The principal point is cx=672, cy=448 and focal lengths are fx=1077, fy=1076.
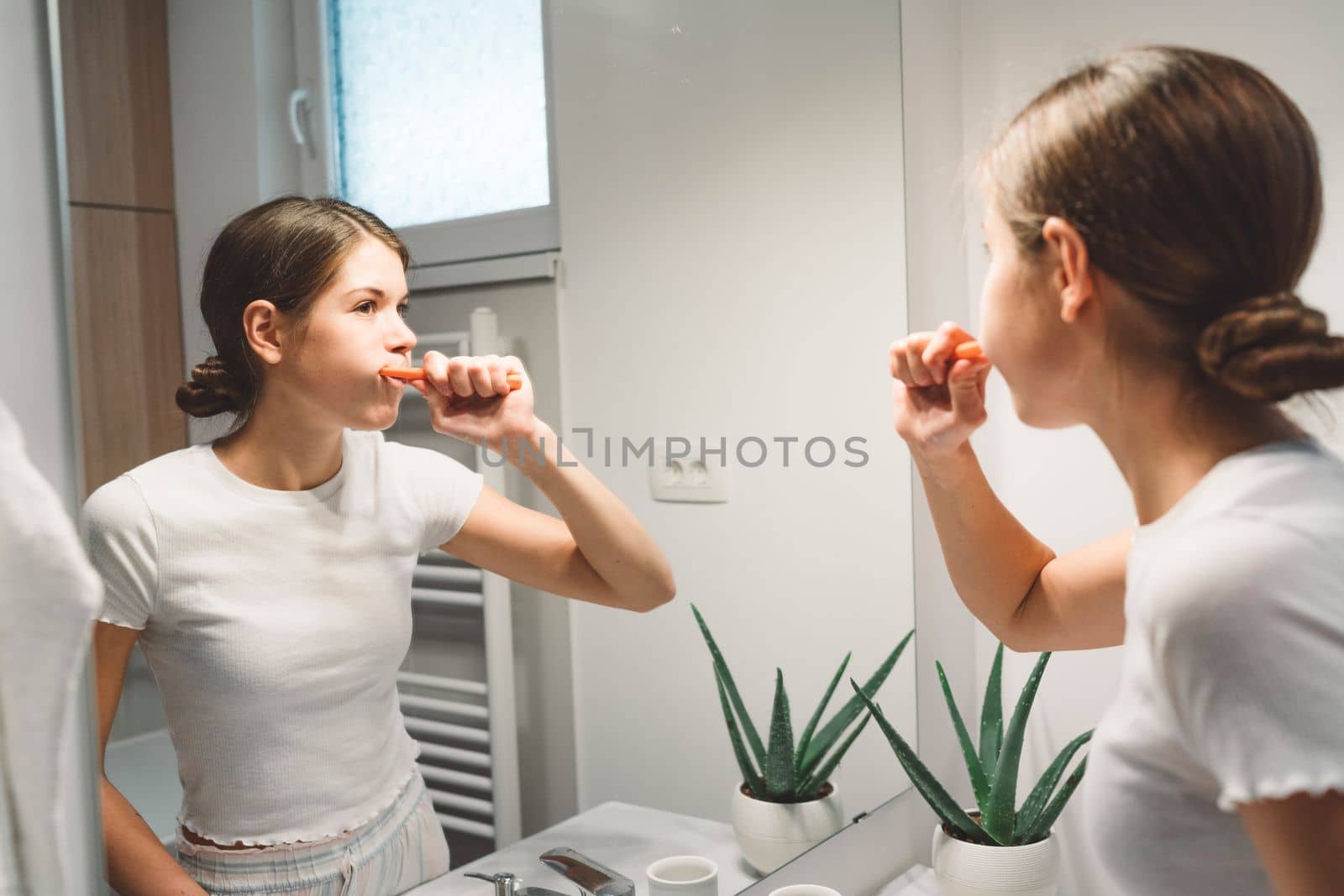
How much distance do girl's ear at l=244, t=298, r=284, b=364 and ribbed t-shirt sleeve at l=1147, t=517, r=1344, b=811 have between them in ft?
1.96

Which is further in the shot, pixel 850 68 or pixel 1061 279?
pixel 850 68

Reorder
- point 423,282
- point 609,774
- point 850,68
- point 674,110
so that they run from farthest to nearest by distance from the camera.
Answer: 1. point 850,68
2. point 674,110
3. point 609,774
4. point 423,282

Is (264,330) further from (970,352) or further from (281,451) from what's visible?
(970,352)

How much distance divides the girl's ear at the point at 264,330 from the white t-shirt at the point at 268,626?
0.08 m

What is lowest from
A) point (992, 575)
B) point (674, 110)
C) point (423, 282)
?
point (992, 575)

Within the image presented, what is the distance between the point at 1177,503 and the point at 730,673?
763 mm

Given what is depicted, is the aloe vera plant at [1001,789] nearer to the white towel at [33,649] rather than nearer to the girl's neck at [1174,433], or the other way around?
the girl's neck at [1174,433]

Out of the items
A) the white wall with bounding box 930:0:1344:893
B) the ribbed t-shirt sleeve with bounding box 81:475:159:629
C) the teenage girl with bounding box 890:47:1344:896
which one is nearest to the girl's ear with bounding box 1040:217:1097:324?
the teenage girl with bounding box 890:47:1344:896

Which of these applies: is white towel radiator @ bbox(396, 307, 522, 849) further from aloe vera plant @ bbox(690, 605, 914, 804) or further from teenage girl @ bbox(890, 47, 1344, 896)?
teenage girl @ bbox(890, 47, 1344, 896)

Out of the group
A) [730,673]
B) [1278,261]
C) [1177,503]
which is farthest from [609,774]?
[1278,261]

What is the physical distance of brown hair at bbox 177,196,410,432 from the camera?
72cm

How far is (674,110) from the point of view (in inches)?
50.3

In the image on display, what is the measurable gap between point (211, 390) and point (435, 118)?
34cm

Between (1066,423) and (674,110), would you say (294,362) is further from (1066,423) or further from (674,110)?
(674,110)
